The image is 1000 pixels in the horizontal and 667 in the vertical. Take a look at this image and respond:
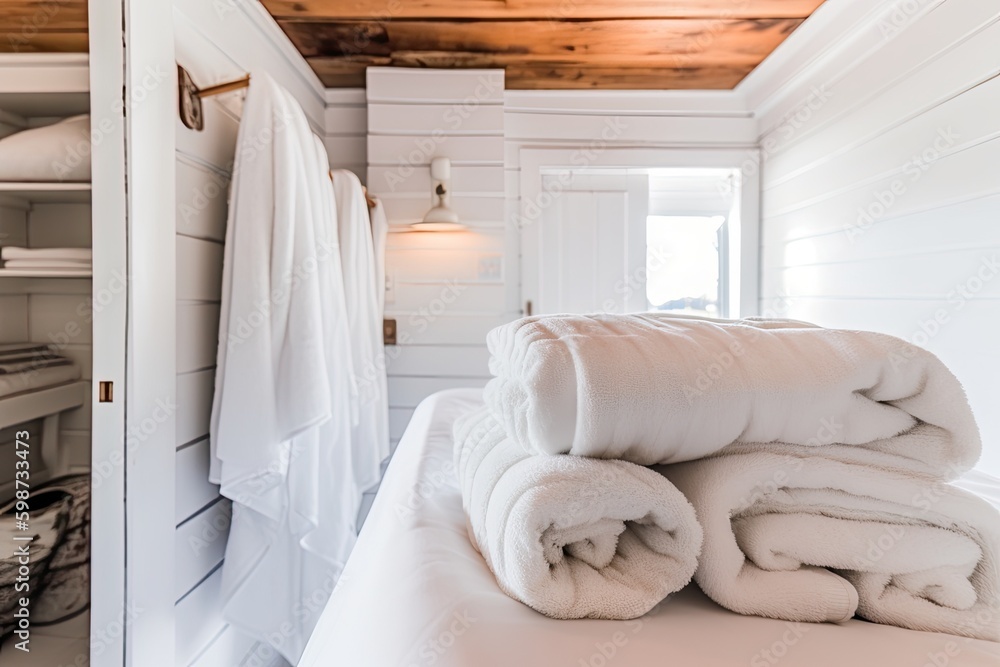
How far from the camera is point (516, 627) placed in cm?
40

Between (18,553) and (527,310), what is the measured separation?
1.87m

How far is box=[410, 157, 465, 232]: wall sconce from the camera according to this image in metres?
2.12

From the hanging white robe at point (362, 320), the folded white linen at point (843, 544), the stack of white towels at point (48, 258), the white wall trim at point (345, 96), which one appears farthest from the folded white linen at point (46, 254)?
the white wall trim at point (345, 96)

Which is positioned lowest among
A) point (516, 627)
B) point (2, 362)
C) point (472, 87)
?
point (516, 627)

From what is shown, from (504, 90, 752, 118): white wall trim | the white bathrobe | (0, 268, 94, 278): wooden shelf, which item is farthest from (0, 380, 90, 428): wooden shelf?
(504, 90, 752, 118): white wall trim

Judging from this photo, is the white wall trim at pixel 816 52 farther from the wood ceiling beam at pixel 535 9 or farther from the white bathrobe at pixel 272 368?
the white bathrobe at pixel 272 368

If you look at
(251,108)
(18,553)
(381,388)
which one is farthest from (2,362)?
(381,388)

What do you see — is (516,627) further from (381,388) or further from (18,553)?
(381,388)

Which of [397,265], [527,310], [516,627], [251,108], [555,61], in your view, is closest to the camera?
[516,627]

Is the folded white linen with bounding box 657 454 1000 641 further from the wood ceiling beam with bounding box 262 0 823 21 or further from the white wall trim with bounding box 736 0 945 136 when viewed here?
the wood ceiling beam with bounding box 262 0 823 21

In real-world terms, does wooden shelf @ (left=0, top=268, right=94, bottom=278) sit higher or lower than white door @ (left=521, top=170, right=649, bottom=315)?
lower

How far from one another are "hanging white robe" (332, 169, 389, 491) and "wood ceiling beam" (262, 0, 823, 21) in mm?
501

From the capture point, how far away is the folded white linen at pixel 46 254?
2.92 feet

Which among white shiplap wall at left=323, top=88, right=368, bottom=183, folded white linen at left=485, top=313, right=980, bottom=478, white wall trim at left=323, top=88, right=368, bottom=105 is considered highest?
white wall trim at left=323, top=88, right=368, bottom=105
